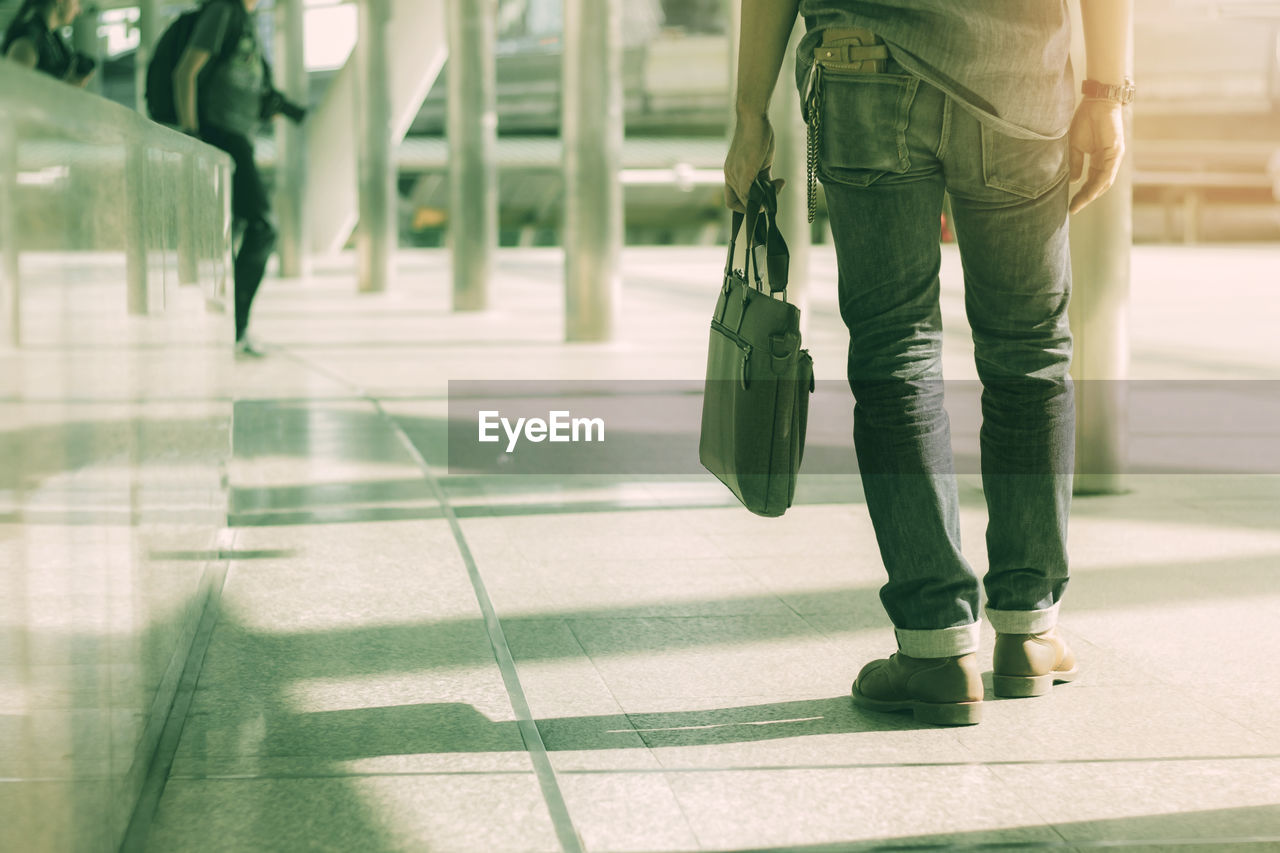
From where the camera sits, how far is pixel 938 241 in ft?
8.85

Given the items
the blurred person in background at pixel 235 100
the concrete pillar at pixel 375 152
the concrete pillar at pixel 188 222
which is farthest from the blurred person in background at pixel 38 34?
the concrete pillar at pixel 375 152

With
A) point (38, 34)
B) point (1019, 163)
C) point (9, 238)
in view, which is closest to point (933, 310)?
point (1019, 163)

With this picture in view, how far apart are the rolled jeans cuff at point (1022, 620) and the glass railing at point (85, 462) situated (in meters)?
1.46

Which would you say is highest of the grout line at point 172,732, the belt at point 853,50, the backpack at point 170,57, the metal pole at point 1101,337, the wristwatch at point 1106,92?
the backpack at point 170,57

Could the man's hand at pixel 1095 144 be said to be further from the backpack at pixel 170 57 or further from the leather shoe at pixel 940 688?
the backpack at pixel 170 57

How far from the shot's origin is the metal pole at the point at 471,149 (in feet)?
44.1

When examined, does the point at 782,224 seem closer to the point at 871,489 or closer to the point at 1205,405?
the point at 1205,405

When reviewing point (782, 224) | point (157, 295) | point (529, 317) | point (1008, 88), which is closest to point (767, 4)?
point (1008, 88)

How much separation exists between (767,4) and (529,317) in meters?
10.2

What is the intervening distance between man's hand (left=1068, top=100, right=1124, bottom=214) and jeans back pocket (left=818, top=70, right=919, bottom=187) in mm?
400

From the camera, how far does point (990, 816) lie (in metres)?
2.21

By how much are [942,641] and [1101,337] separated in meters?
2.57

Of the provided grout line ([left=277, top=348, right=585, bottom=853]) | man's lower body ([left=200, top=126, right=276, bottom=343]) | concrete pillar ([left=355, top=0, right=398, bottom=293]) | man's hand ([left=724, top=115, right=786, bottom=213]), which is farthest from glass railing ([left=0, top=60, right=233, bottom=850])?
concrete pillar ([left=355, top=0, right=398, bottom=293])

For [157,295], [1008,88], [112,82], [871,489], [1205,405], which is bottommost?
[1205,405]
